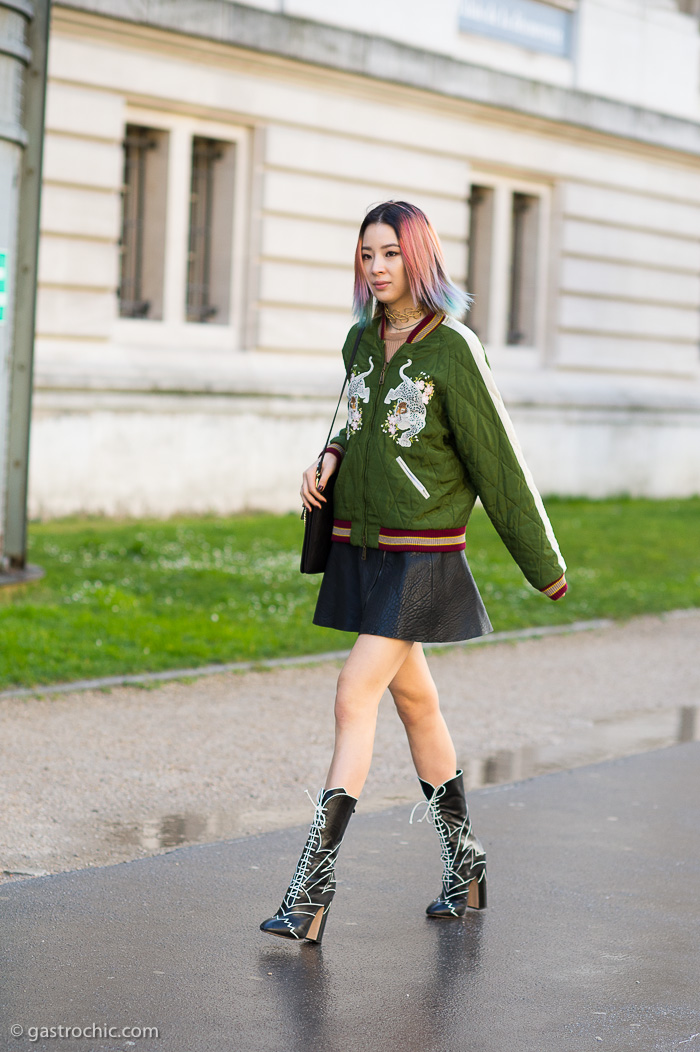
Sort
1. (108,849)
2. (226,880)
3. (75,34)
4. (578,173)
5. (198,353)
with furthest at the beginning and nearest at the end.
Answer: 1. (578,173)
2. (198,353)
3. (75,34)
4. (108,849)
5. (226,880)

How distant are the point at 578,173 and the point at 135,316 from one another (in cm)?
701

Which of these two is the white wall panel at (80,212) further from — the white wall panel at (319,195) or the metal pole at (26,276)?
the metal pole at (26,276)

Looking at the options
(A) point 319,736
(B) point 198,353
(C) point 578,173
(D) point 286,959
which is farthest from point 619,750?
(C) point 578,173

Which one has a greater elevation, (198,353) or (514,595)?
(198,353)

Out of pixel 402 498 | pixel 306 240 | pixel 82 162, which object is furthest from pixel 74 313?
pixel 402 498

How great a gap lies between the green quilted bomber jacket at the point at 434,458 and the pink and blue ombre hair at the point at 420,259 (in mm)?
59

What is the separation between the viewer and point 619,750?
661cm

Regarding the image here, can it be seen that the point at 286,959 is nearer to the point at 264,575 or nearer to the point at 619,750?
the point at 619,750

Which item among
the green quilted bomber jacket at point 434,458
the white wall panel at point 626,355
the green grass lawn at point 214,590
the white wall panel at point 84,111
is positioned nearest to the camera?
the green quilted bomber jacket at point 434,458

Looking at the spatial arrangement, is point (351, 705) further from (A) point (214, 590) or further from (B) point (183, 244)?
(B) point (183, 244)

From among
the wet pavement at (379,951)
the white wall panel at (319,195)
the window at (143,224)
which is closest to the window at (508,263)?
the white wall panel at (319,195)

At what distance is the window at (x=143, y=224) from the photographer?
15617mm

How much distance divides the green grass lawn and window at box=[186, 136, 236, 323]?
8.01 feet

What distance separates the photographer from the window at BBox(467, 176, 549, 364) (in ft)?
63.1
